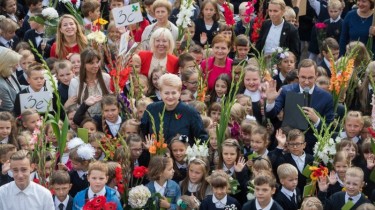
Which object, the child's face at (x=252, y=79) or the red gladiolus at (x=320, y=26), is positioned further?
the red gladiolus at (x=320, y=26)

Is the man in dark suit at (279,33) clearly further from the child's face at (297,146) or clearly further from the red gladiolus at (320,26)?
the child's face at (297,146)

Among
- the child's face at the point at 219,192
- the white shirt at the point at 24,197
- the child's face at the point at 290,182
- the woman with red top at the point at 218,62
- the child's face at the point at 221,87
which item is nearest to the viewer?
the white shirt at the point at 24,197

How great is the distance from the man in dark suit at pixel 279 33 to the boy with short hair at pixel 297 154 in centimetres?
315

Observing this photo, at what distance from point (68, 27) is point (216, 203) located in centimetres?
379

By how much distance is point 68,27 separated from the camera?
48.3 feet

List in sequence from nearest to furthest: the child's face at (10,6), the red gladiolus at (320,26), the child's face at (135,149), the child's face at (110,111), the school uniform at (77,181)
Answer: the school uniform at (77,181) → the child's face at (135,149) → the child's face at (110,111) → the red gladiolus at (320,26) → the child's face at (10,6)

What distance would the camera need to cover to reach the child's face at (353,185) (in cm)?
1172

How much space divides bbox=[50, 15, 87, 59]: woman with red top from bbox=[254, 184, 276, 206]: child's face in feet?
12.9

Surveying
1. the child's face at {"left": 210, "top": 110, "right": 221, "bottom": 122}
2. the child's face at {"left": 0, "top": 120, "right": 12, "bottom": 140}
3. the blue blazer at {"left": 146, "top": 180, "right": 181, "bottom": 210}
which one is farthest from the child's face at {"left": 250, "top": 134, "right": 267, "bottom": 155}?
the child's face at {"left": 0, "top": 120, "right": 12, "bottom": 140}

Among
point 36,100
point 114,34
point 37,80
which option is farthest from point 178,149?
point 114,34

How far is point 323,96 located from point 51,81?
2.63 meters

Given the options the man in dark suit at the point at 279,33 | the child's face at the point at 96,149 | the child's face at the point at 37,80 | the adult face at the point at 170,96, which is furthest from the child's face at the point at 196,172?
the man in dark suit at the point at 279,33

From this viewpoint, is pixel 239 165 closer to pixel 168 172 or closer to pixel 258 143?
pixel 258 143

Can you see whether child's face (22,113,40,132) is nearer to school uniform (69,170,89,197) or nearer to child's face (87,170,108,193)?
school uniform (69,170,89,197)
